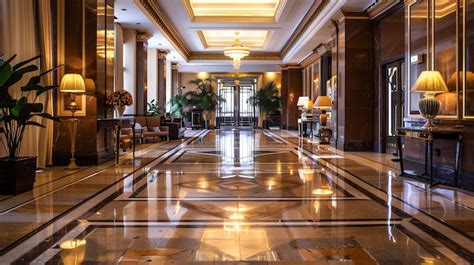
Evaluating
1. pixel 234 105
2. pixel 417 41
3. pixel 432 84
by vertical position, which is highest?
pixel 417 41

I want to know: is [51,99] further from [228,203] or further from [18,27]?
[228,203]

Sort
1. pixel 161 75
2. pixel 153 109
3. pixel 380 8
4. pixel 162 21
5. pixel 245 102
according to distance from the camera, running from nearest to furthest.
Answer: pixel 380 8 < pixel 162 21 < pixel 153 109 < pixel 161 75 < pixel 245 102

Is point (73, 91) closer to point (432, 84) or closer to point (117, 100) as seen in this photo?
point (117, 100)

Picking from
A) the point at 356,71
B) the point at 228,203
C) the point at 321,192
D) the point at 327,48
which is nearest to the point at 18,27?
the point at 228,203

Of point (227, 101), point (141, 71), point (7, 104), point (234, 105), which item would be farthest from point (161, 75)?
point (7, 104)

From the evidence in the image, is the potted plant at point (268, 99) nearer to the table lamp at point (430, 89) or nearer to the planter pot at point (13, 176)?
the table lamp at point (430, 89)

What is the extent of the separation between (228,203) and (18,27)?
4109 mm

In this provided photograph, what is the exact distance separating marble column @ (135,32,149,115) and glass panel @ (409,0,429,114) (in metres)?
8.35

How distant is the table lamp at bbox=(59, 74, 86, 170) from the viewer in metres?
6.98

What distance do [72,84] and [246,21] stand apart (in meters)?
7.93

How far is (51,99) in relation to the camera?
737cm

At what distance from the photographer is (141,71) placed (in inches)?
532

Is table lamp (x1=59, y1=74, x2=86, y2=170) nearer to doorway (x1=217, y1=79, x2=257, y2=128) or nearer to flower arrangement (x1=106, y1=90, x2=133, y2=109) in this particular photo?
flower arrangement (x1=106, y1=90, x2=133, y2=109)

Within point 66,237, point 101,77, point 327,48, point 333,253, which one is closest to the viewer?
point 333,253
